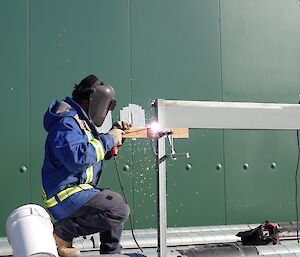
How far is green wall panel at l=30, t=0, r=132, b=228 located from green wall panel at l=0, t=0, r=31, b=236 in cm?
6

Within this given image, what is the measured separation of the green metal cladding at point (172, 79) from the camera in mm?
3809

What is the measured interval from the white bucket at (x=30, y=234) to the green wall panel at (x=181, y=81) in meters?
2.11

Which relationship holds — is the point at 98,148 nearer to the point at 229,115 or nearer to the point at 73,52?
the point at 229,115

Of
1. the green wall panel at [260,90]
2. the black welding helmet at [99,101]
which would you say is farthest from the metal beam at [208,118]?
the green wall panel at [260,90]

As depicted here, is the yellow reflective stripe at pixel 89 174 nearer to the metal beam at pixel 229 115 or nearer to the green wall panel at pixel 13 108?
the metal beam at pixel 229 115

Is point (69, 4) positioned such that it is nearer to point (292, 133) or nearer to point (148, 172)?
point (148, 172)

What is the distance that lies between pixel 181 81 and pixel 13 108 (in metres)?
1.41

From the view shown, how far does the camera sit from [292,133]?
14.8ft

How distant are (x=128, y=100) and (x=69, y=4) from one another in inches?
35.5

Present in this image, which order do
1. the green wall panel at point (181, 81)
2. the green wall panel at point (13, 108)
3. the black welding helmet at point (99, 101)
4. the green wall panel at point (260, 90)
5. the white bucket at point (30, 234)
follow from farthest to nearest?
the green wall panel at point (260, 90), the green wall panel at point (181, 81), the green wall panel at point (13, 108), the black welding helmet at point (99, 101), the white bucket at point (30, 234)

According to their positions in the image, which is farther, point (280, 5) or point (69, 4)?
point (280, 5)

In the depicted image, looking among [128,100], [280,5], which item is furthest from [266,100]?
[128,100]

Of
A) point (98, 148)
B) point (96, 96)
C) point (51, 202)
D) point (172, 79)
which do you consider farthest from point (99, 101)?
point (172, 79)

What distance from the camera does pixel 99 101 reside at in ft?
8.03
